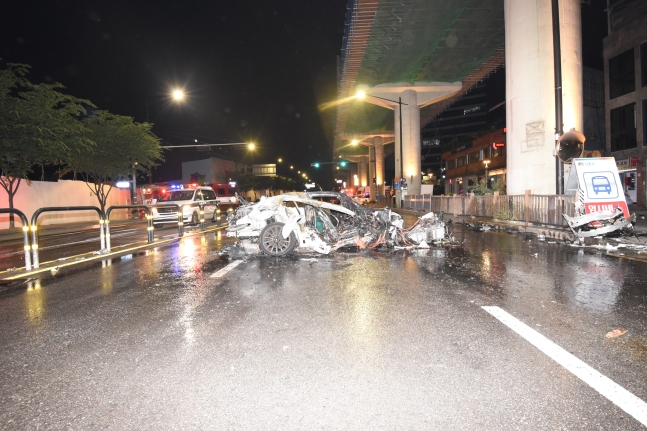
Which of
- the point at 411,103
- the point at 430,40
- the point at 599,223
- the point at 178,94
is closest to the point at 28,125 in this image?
the point at 178,94

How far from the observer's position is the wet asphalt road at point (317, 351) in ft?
8.80

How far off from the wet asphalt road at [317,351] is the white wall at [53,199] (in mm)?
21146

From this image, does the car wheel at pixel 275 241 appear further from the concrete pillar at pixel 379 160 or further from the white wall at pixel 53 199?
the concrete pillar at pixel 379 160

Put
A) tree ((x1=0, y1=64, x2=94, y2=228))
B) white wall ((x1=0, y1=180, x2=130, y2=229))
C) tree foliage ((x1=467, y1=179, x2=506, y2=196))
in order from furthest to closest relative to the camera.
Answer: white wall ((x1=0, y1=180, x2=130, y2=229)) < tree foliage ((x1=467, y1=179, x2=506, y2=196)) < tree ((x1=0, y1=64, x2=94, y2=228))

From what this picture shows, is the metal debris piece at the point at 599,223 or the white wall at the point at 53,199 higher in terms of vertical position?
the white wall at the point at 53,199

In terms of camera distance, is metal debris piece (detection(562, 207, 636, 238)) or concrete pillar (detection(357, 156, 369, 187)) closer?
metal debris piece (detection(562, 207, 636, 238))

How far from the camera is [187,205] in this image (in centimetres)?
1911

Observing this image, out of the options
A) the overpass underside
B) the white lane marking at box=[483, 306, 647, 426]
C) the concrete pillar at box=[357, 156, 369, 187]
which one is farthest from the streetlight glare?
the concrete pillar at box=[357, 156, 369, 187]

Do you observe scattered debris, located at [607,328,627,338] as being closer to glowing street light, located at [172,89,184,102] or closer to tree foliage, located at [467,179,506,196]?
tree foliage, located at [467,179,506,196]

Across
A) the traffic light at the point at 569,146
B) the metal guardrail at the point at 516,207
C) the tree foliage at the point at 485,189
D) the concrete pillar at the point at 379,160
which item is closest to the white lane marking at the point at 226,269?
the metal guardrail at the point at 516,207

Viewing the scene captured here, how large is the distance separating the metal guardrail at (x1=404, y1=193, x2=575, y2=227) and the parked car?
14.1m

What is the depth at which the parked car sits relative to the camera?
18.3 m

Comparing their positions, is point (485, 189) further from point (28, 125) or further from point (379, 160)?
point (379, 160)

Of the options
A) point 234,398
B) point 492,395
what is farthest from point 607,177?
point 234,398
